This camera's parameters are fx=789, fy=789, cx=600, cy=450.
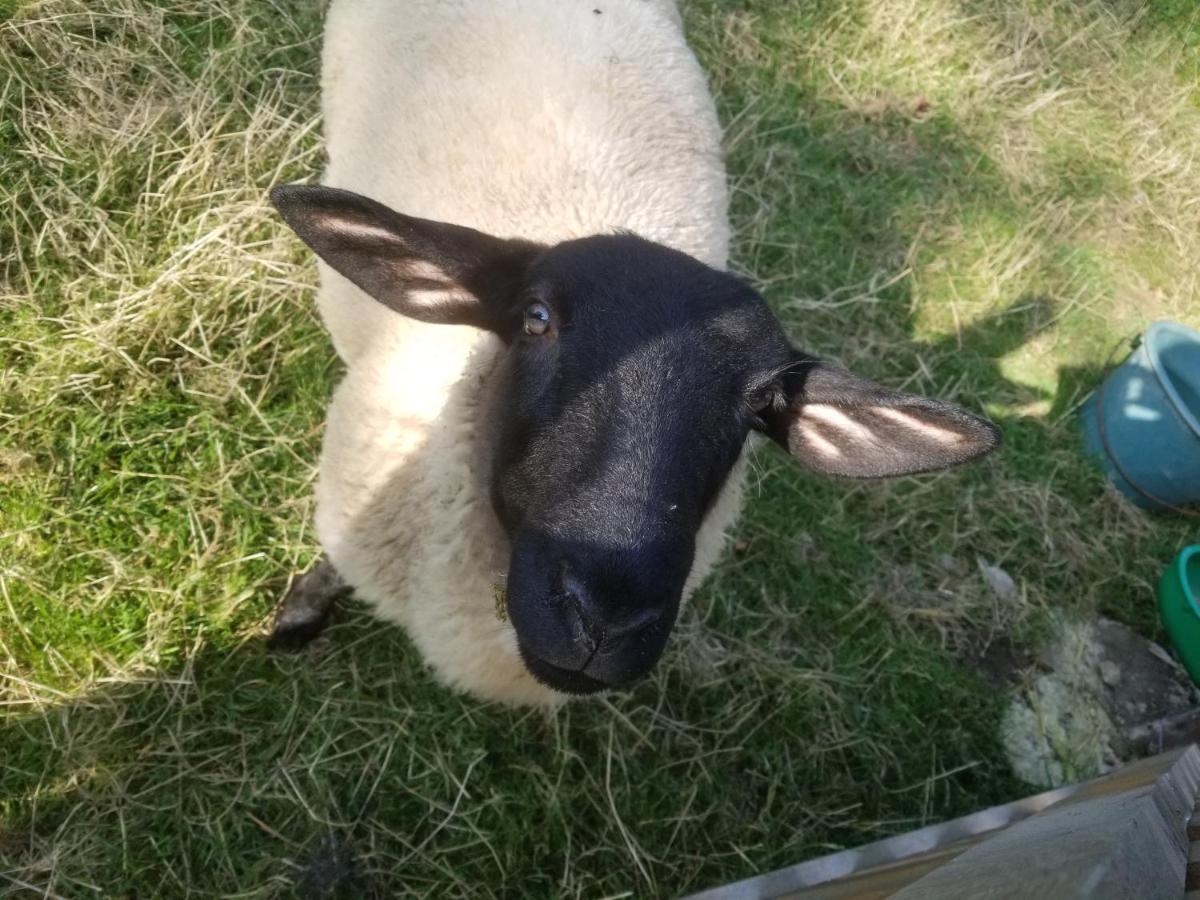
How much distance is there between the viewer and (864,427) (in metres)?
1.82

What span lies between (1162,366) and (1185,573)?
0.89m

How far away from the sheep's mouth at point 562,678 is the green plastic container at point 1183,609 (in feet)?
9.16

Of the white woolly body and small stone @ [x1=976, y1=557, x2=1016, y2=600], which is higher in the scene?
the white woolly body

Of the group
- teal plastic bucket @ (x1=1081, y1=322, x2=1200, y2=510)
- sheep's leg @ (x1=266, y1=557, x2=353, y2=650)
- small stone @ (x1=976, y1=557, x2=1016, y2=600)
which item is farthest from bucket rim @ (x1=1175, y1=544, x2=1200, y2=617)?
sheep's leg @ (x1=266, y1=557, x2=353, y2=650)

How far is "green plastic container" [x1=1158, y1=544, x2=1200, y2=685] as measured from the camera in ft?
10.2

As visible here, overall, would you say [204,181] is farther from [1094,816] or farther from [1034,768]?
[1034,768]

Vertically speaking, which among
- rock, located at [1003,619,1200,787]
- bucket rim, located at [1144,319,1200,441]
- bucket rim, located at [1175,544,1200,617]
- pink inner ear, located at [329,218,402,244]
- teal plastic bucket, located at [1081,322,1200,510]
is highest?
pink inner ear, located at [329,218,402,244]

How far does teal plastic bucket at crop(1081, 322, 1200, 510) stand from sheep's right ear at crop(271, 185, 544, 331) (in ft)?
9.41

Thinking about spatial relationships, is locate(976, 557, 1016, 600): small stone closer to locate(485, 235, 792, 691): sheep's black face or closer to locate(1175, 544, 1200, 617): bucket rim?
locate(1175, 544, 1200, 617): bucket rim

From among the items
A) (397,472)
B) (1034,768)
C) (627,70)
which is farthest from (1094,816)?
(627,70)

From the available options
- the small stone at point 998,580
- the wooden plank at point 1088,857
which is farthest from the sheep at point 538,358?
the small stone at point 998,580

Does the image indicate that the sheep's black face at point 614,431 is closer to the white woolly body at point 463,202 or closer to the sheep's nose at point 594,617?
the sheep's nose at point 594,617

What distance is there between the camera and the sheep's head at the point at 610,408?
4.43ft

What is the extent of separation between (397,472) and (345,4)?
182cm
